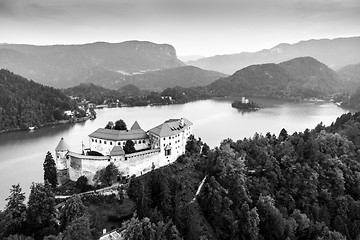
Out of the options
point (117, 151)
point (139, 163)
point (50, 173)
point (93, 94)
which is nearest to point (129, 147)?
point (117, 151)

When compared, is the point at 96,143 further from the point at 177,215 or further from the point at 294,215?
the point at 294,215

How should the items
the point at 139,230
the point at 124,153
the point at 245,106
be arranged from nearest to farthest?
the point at 139,230 < the point at 124,153 < the point at 245,106

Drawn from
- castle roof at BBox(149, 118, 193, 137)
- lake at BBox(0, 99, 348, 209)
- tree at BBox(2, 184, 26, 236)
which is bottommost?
lake at BBox(0, 99, 348, 209)

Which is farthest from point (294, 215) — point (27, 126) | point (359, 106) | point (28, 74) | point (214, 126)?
point (28, 74)

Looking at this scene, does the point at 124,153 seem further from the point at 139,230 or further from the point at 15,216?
the point at 15,216

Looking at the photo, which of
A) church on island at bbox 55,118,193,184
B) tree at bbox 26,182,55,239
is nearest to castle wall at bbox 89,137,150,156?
church on island at bbox 55,118,193,184

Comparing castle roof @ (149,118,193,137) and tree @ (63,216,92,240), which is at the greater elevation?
castle roof @ (149,118,193,137)

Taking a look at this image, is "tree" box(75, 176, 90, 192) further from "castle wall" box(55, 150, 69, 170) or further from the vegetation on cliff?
the vegetation on cliff

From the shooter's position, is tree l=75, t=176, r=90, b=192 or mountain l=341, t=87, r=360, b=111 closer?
tree l=75, t=176, r=90, b=192
